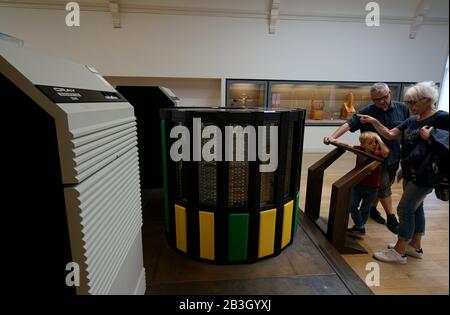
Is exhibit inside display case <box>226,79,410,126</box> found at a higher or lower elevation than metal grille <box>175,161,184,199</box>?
higher

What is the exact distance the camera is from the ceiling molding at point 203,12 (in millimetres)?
5375

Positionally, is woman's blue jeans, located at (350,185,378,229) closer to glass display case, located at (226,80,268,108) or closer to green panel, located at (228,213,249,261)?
green panel, located at (228,213,249,261)

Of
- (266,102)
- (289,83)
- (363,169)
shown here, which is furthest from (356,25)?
(363,169)

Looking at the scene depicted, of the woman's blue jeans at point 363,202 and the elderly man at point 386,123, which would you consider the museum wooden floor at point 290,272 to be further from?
the elderly man at point 386,123

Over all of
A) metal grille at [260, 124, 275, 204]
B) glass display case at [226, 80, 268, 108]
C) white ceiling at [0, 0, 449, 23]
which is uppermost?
white ceiling at [0, 0, 449, 23]

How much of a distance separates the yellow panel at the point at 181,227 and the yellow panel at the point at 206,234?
14 centimetres

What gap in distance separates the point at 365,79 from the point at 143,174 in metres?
5.56

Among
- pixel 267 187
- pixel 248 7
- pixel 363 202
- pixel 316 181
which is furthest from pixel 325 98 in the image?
pixel 267 187

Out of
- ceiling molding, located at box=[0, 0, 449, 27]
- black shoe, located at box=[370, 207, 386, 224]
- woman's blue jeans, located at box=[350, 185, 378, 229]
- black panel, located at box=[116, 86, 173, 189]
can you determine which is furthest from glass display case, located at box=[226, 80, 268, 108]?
woman's blue jeans, located at box=[350, 185, 378, 229]

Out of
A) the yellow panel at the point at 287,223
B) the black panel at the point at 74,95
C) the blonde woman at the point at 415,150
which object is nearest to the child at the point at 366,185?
the blonde woman at the point at 415,150

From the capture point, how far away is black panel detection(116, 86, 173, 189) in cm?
321

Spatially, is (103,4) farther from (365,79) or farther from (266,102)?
(365,79)

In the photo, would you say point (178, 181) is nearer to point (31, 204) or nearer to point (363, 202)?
point (31, 204)

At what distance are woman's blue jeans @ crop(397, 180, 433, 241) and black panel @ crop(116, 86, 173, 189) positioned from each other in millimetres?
2546
